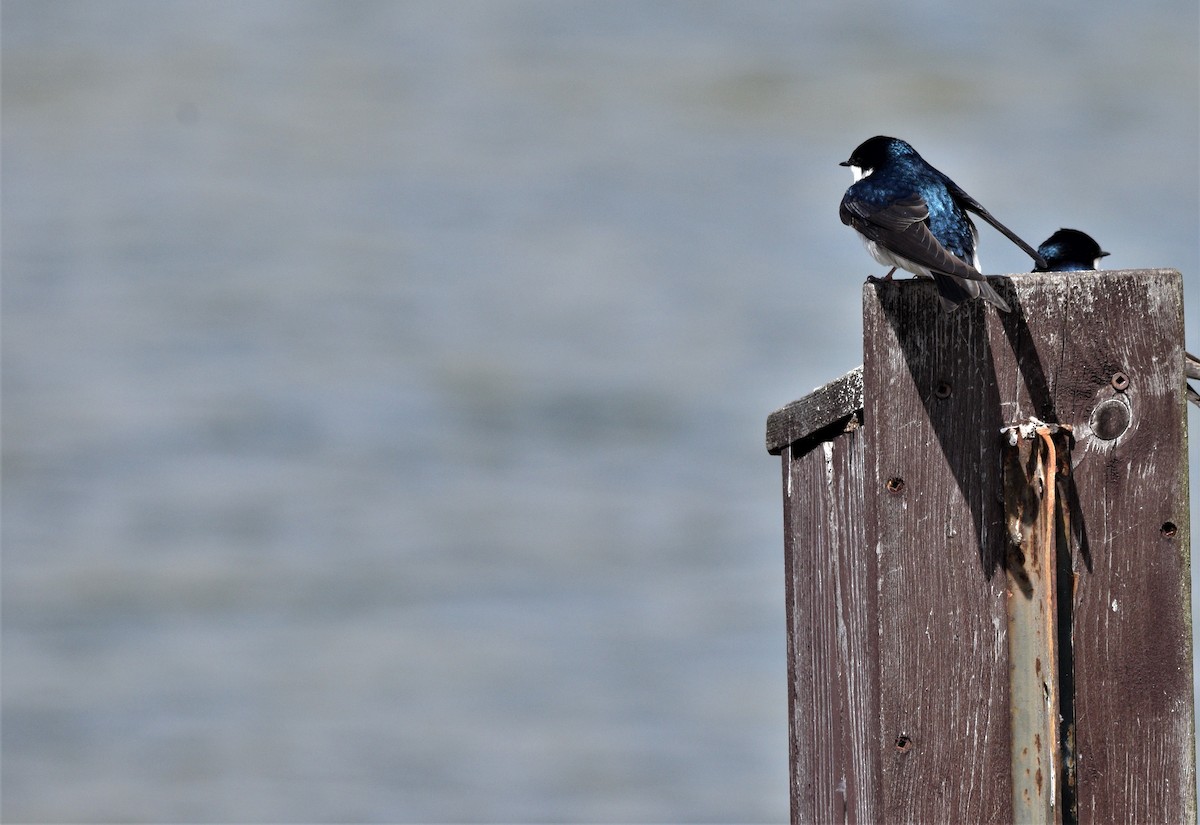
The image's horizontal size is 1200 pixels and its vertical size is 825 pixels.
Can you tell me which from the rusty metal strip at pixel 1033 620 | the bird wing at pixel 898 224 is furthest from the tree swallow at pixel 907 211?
the rusty metal strip at pixel 1033 620

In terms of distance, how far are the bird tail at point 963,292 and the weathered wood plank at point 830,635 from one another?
0.83 feet

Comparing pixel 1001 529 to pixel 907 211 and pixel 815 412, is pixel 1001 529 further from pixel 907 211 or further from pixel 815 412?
pixel 907 211

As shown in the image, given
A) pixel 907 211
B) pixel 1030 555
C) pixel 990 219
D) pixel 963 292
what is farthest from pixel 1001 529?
pixel 907 211

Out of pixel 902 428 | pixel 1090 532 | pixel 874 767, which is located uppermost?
pixel 902 428

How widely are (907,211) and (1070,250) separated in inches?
40.1

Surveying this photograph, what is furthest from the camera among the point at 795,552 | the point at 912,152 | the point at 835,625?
the point at 912,152

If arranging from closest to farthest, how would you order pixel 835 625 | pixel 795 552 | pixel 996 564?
pixel 996 564
pixel 835 625
pixel 795 552

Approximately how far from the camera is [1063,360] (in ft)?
6.00

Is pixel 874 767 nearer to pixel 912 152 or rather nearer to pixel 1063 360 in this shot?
pixel 1063 360

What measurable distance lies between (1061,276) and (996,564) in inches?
14.0

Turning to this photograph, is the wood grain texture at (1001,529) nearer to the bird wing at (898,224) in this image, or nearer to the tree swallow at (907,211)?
the bird wing at (898,224)

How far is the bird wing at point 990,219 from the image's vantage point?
226 cm

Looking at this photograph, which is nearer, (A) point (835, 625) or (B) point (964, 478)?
(B) point (964, 478)

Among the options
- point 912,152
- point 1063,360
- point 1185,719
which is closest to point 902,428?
point 1063,360
